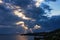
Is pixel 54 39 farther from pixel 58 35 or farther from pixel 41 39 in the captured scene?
pixel 41 39

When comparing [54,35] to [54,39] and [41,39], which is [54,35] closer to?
[54,39]

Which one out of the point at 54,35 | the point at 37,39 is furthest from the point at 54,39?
the point at 37,39

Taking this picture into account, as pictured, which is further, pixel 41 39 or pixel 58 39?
pixel 41 39

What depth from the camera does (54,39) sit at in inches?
2018

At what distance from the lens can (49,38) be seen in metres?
53.6

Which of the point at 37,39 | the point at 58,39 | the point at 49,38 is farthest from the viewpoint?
the point at 37,39

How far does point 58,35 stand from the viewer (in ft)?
170

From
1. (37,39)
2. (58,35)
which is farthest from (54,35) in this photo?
(37,39)

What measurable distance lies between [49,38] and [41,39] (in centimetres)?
724

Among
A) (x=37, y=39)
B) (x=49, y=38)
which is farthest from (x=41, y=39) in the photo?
(x=49, y=38)

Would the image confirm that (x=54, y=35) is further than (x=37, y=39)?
No

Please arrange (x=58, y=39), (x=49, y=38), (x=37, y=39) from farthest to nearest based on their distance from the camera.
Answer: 1. (x=37, y=39)
2. (x=49, y=38)
3. (x=58, y=39)

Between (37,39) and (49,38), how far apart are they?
5761 mm

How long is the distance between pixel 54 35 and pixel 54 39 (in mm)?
1093
